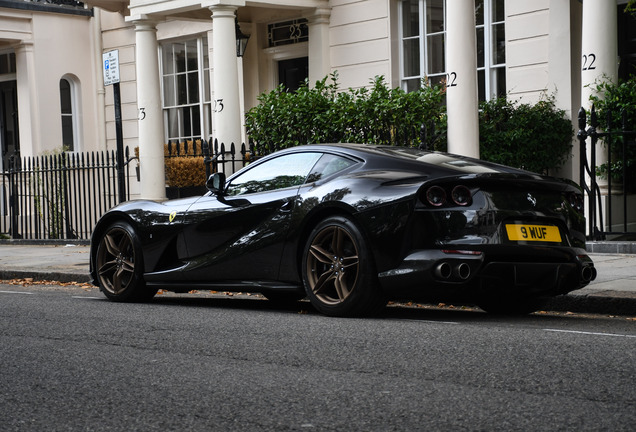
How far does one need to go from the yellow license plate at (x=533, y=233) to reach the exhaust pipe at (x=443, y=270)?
500mm

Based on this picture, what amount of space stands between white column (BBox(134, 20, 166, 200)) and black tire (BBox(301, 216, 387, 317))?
1084cm

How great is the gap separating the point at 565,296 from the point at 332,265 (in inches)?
84.2

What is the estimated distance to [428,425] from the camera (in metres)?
4.16

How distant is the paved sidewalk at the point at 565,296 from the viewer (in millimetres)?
8125

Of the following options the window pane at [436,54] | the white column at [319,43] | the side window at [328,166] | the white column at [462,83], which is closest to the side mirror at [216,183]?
the side window at [328,166]

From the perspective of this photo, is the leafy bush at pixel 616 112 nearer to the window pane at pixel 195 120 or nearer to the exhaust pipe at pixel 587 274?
the exhaust pipe at pixel 587 274

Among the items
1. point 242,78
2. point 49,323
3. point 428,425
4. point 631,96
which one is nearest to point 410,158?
point 49,323

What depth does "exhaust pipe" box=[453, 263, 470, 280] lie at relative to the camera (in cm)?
687

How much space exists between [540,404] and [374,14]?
14.6 metres

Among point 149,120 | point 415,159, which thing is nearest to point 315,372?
point 415,159

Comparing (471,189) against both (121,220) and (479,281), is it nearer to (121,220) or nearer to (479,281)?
(479,281)

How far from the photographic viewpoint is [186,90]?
22.0 metres

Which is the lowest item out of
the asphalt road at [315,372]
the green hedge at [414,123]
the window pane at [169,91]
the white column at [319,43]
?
the asphalt road at [315,372]

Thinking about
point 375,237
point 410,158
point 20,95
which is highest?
point 20,95
